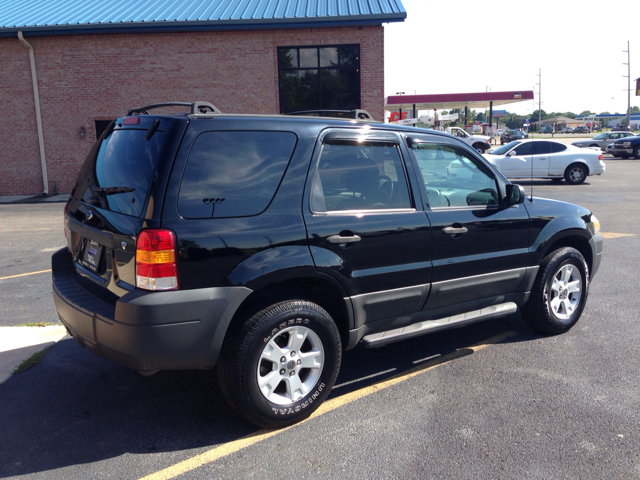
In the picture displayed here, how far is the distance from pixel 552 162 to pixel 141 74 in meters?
14.4

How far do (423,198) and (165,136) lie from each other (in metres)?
1.91

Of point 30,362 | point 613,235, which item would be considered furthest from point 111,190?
point 613,235

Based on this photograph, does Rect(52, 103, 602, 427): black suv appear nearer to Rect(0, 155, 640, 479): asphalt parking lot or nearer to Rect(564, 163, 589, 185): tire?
Rect(0, 155, 640, 479): asphalt parking lot

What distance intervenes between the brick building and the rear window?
1536 cm

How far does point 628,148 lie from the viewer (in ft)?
110

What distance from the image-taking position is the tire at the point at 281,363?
323 centimetres

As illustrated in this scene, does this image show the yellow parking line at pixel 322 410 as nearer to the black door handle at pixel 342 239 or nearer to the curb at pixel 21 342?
the black door handle at pixel 342 239

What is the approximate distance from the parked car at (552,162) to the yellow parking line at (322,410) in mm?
15438

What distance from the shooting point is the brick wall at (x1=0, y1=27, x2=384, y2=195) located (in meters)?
18.3

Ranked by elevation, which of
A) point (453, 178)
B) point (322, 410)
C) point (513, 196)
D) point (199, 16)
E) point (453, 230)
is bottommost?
point (322, 410)

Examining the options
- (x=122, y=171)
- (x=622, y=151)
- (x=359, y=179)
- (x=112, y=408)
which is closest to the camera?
(x=122, y=171)

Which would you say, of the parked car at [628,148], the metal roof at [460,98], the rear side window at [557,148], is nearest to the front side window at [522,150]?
the rear side window at [557,148]

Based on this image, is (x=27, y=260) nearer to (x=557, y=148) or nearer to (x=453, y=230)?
(x=453, y=230)

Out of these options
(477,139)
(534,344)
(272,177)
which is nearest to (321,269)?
(272,177)
